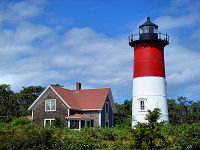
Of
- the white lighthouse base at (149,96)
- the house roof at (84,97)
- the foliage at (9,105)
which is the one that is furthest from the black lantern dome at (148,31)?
the foliage at (9,105)

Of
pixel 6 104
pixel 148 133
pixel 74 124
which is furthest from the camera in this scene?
pixel 6 104

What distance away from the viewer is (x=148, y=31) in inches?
1005

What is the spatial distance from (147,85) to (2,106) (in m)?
22.1

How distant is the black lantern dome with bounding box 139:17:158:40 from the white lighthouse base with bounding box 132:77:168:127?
3701 millimetres

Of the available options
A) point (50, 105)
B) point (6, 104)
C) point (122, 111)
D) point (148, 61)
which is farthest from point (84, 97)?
point (6, 104)

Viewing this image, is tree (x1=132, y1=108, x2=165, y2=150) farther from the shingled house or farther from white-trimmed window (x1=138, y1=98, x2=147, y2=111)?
the shingled house

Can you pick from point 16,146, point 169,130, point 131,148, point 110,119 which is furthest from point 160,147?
point 110,119

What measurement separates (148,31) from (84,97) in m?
11.4

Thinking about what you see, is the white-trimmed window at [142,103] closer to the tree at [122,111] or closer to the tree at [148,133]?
the tree at [148,133]

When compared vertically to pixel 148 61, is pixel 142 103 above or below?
below

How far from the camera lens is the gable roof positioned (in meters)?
30.1

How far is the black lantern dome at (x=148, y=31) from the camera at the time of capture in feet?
82.6

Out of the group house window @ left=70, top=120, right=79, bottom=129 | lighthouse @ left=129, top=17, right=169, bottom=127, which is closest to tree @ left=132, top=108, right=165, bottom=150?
lighthouse @ left=129, top=17, right=169, bottom=127

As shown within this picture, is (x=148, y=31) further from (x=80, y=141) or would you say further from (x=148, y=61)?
(x=80, y=141)
